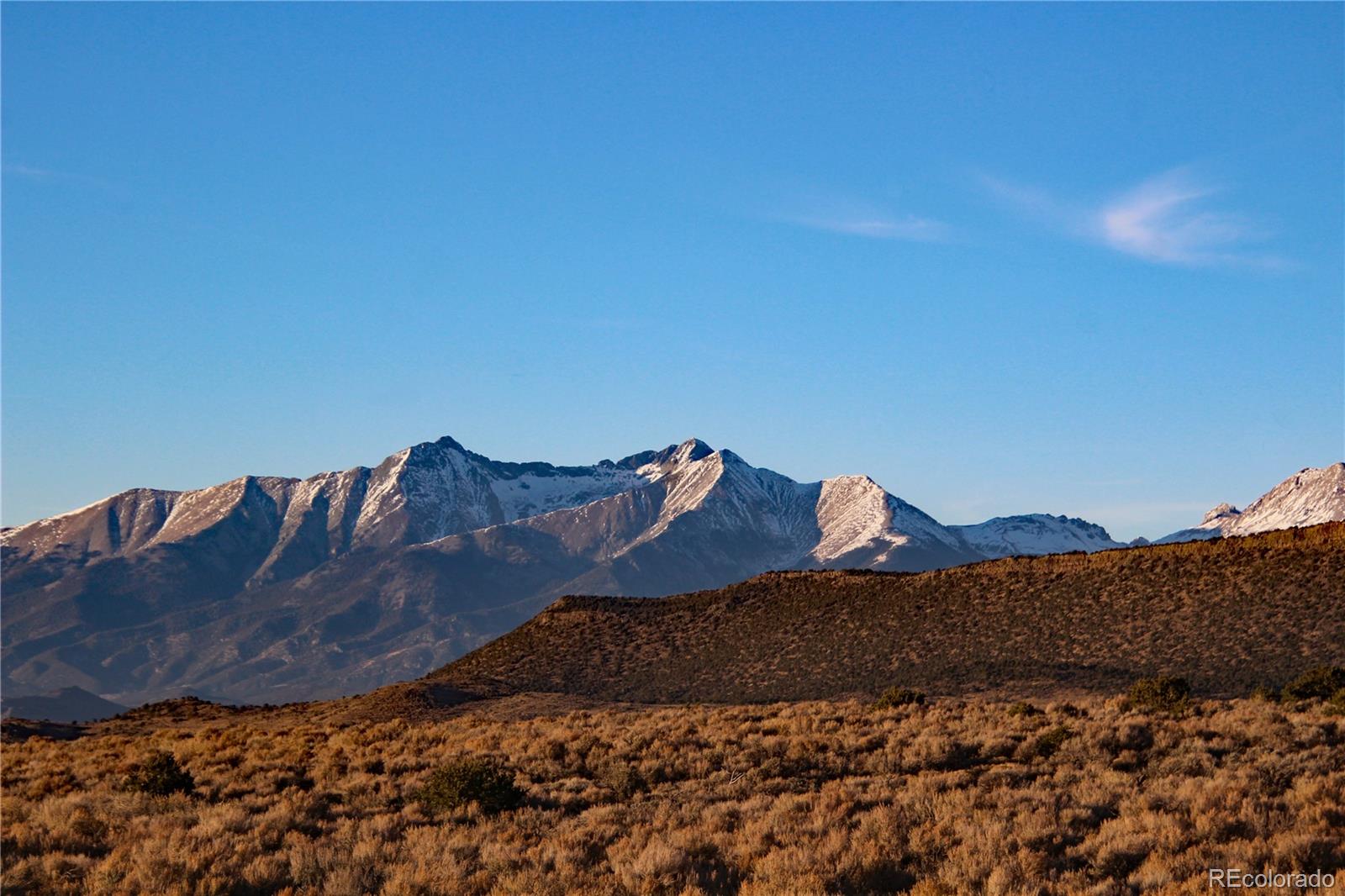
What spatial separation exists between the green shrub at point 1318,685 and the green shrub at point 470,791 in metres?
29.3

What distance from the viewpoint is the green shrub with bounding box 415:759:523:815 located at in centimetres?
2452

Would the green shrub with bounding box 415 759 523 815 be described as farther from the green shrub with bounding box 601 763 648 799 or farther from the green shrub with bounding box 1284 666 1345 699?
the green shrub with bounding box 1284 666 1345 699

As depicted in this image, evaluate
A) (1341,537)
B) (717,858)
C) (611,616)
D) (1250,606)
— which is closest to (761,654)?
(611,616)

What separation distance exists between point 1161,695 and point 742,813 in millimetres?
24038

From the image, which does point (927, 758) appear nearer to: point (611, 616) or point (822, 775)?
point (822, 775)

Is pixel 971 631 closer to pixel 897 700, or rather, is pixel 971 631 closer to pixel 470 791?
pixel 897 700

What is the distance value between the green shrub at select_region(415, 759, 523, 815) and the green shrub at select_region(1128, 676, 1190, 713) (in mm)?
21383

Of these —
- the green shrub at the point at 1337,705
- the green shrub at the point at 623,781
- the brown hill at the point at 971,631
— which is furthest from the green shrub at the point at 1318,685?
the green shrub at the point at 623,781

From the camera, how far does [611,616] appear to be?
89.9 m

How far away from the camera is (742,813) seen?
22234mm

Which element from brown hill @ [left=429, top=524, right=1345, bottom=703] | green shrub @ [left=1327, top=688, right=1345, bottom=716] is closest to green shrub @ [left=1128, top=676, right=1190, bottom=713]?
green shrub @ [left=1327, top=688, right=1345, bottom=716]

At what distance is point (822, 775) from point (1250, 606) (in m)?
46.8

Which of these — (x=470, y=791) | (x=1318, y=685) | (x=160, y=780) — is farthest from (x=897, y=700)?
(x=160, y=780)

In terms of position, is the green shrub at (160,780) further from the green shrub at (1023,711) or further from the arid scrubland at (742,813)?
the green shrub at (1023,711)
